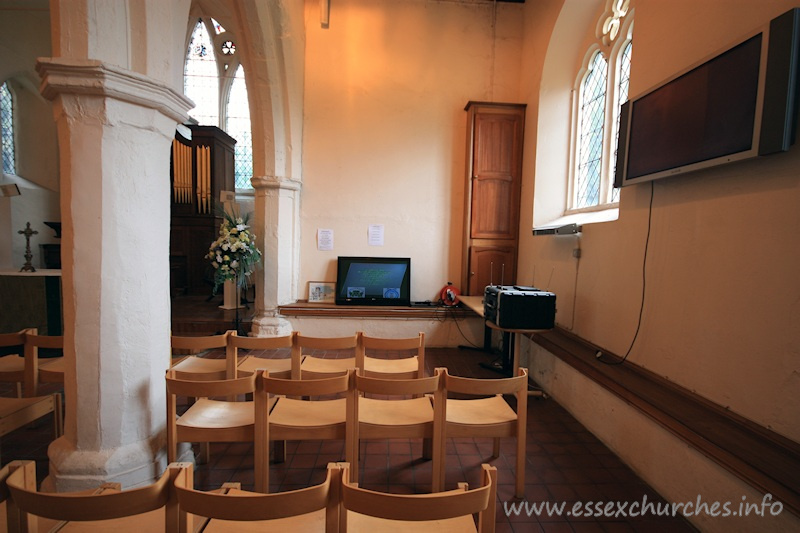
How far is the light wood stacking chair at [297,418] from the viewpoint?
71.7 inches

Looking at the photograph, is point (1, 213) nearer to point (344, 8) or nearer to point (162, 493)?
point (344, 8)

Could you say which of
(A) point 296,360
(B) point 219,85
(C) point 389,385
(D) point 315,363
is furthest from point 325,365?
(B) point 219,85

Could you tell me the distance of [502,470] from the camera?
8.00ft

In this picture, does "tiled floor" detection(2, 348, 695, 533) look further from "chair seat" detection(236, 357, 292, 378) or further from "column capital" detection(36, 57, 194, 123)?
"column capital" detection(36, 57, 194, 123)

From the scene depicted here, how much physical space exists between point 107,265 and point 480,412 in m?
2.16

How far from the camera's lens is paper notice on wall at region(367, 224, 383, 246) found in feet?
18.2

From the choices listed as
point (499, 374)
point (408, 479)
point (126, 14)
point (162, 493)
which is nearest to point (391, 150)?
point (499, 374)

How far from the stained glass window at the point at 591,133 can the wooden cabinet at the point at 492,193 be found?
32.0 inches

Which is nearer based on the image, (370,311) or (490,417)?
(490,417)

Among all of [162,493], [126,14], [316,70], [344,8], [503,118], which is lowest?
[162,493]

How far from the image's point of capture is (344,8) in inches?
209

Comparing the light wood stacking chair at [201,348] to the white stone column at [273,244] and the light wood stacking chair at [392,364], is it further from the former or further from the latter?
the white stone column at [273,244]

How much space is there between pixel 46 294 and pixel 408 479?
4.55m

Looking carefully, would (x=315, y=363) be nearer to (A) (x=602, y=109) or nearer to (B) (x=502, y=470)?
(B) (x=502, y=470)
